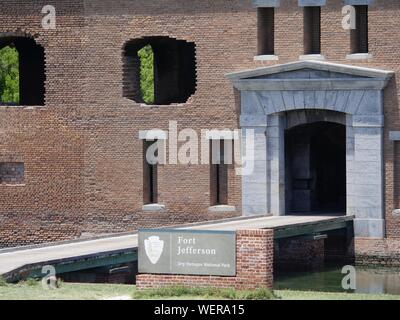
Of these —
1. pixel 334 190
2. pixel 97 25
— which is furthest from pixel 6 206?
pixel 334 190

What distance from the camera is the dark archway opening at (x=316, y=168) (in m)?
45.1

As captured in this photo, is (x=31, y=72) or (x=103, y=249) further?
(x=31, y=72)

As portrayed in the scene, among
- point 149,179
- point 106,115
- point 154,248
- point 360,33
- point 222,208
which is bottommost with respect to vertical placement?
point 154,248

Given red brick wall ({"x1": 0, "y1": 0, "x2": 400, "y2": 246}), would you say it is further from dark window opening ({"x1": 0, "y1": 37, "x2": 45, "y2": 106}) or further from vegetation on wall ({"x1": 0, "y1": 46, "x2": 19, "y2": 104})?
vegetation on wall ({"x1": 0, "y1": 46, "x2": 19, "y2": 104})

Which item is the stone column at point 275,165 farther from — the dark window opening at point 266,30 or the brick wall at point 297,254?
the dark window opening at point 266,30

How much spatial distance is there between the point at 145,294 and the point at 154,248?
258cm

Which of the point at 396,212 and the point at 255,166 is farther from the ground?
the point at 255,166

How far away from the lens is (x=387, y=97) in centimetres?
4272

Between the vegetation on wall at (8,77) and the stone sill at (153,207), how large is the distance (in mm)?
28059

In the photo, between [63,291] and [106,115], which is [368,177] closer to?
[106,115]

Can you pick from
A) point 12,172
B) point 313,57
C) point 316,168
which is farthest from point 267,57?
point 12,172

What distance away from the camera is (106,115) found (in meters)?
45.8

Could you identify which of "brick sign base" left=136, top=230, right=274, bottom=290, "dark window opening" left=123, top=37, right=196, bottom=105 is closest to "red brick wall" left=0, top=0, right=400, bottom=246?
"dark window opening" left=123, top=37, right=196, bottom=105

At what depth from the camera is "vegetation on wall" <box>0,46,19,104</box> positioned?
2881 inches
